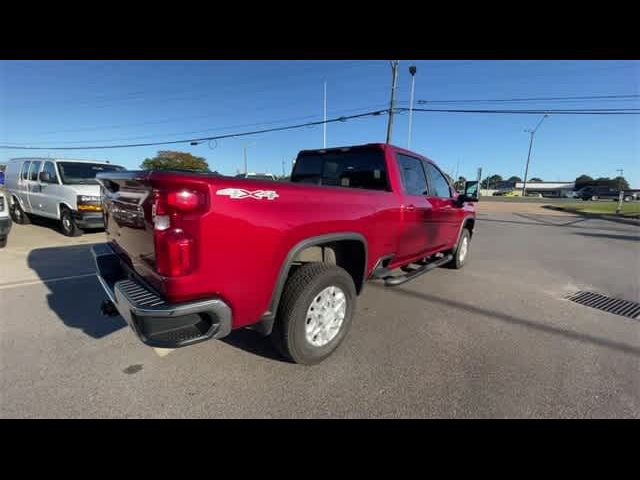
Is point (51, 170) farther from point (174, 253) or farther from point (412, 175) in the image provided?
point (412, 175)

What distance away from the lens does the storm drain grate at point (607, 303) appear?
393 cm

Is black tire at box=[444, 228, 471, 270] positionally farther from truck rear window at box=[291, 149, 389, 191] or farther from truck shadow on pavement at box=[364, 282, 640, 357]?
truck rear window at box=[291, 149, 389, 191]

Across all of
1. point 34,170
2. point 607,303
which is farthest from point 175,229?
point 34,170

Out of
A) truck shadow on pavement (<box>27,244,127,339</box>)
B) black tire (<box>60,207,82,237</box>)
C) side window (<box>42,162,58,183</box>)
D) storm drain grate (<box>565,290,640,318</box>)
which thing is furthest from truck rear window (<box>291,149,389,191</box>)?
side window (<box>42,162,58,183</box>)

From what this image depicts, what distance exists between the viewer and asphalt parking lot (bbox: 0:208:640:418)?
213 centimetres

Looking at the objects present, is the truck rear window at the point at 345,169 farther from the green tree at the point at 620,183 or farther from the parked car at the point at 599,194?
the green tree at the point at 620,183

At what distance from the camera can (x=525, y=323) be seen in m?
3.53

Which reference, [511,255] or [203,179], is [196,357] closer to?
[203,179]

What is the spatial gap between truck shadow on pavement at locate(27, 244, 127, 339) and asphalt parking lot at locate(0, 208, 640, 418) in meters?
0.03

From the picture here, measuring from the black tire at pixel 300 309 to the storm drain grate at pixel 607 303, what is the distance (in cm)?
390

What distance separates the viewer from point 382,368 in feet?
8.51
